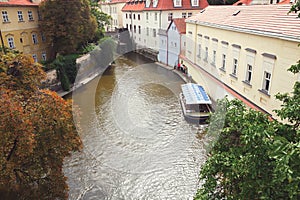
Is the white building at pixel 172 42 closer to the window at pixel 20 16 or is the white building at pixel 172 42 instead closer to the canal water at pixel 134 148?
the canal water at pixel 134 148

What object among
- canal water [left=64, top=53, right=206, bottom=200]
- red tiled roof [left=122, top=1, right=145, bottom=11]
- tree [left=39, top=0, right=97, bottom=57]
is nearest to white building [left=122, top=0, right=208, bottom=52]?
red tiled roof [left=122, top=1, right=145, bottom=11]

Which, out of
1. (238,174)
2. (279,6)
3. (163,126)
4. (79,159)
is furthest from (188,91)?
(238,174)

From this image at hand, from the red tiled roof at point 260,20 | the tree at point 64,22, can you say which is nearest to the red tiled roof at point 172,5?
the tree at point 64,22

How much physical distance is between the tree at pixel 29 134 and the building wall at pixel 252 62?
858 cm

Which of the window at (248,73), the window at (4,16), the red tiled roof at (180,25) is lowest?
the window at (248,73)

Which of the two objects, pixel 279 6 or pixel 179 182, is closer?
pixel 179 182

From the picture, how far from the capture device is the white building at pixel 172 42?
25.3 metres

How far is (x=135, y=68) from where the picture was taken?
3003 cm

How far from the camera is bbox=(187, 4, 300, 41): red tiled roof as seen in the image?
10.3 m

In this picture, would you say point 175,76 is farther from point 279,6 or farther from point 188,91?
point 279,6

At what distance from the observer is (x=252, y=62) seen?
1257cm

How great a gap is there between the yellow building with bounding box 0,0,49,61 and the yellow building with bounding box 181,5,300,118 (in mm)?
16450

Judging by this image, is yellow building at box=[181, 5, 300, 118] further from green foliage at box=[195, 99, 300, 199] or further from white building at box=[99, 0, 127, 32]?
white building at box=[99, 0, 127, 32]

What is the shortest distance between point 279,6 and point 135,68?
63.5 feet
